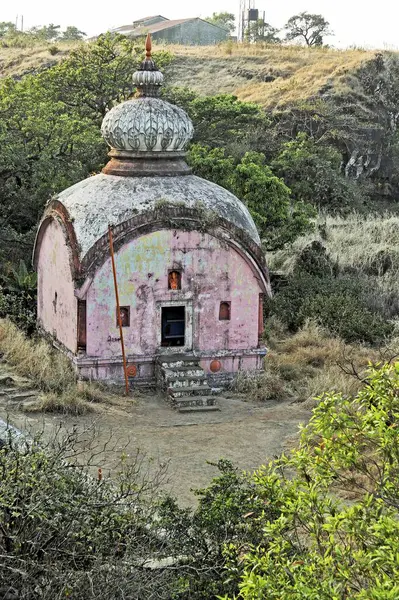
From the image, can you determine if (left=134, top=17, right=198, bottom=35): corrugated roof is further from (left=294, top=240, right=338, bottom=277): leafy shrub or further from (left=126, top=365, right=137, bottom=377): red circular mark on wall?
(left=126, top=365, right=137, bottom=377): red circular mark on wall

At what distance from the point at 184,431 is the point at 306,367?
4091 mm

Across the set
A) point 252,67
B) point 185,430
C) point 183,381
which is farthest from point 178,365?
point 252,67

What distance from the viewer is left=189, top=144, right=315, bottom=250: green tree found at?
73.8 feet

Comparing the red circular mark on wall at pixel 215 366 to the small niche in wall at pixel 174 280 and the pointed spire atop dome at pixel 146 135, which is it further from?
the pointed spire atop dome at pixel 146 135

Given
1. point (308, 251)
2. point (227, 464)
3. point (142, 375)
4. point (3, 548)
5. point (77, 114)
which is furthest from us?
point (77, 114)

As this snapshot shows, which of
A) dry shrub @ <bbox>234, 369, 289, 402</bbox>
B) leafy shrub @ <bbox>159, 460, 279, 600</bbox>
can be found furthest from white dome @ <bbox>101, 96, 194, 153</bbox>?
leafy shrub @ <bbox>159, 460, 279, 600</bbox>

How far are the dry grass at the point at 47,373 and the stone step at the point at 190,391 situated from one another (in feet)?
3.69

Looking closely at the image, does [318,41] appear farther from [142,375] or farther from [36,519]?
[36,519]

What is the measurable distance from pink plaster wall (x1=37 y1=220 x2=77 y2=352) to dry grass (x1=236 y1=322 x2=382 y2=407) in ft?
10.2

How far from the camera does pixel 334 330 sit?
20594mm

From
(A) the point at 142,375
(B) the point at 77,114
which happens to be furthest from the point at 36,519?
(B) the point at 77,114

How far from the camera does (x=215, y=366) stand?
701 inches

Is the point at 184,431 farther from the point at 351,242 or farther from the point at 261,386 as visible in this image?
the point at 351,242

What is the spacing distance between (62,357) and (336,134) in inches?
876
